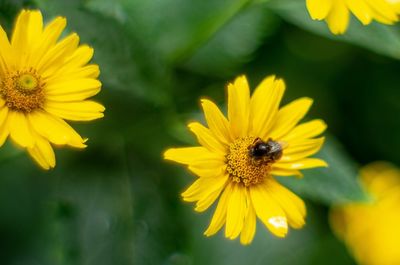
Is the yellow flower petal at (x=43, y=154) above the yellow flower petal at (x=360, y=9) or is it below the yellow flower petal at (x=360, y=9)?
below

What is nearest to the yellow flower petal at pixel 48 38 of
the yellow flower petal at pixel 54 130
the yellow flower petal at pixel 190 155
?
the yellow flower petal at pixel 54 130

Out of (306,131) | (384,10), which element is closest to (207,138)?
(306,131)

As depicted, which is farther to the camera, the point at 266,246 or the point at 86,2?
the point at 266,246

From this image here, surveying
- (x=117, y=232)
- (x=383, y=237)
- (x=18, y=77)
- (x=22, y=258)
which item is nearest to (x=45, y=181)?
(x=22, y=258)

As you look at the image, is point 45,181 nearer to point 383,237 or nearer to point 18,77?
point 18,77

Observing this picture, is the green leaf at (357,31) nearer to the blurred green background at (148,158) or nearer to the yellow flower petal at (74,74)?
the blurred green background at (148,158)

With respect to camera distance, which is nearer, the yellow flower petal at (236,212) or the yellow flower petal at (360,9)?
the yellow flower petal at (236,212)
